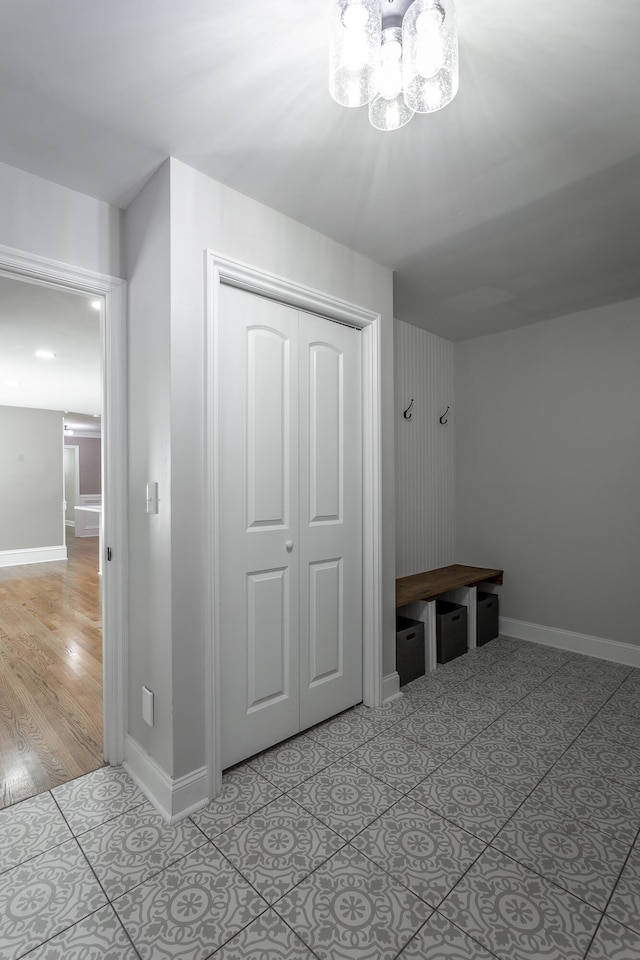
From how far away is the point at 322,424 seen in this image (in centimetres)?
242

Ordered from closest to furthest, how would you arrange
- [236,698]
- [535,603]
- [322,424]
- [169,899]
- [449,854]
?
[169,899]
[449,854]
[236,698]
[322,424]
[535,603]

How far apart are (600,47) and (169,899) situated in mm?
2786

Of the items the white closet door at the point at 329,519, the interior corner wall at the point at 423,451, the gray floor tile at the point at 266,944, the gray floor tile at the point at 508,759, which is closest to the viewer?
the gray floor tile at the point at 266,944

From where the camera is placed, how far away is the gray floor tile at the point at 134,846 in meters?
1.51

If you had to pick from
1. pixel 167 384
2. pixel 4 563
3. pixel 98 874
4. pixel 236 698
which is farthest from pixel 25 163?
pixel 4 563

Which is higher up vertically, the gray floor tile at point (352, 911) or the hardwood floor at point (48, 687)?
the gray floor tile at point (352, 911)

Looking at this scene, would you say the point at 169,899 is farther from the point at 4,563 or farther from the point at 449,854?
the point at 4,563

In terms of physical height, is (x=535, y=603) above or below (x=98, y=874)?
above

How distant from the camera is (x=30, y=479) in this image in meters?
7.35

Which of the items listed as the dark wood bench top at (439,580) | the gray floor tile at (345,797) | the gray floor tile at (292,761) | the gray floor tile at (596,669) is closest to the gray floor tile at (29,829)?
the gray floor tile at (292,761)

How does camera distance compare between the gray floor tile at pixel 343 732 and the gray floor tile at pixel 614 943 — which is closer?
the gray floor tile at pixel 614 943

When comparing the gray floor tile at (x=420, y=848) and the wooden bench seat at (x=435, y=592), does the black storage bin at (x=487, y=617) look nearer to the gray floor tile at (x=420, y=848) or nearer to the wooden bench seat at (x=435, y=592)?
the wooden bench seat at (x=435, y=592)

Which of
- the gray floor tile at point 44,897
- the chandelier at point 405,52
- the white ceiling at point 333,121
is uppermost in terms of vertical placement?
the white ceiling at point 333,121

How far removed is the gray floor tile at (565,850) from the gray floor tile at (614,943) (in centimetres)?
7
